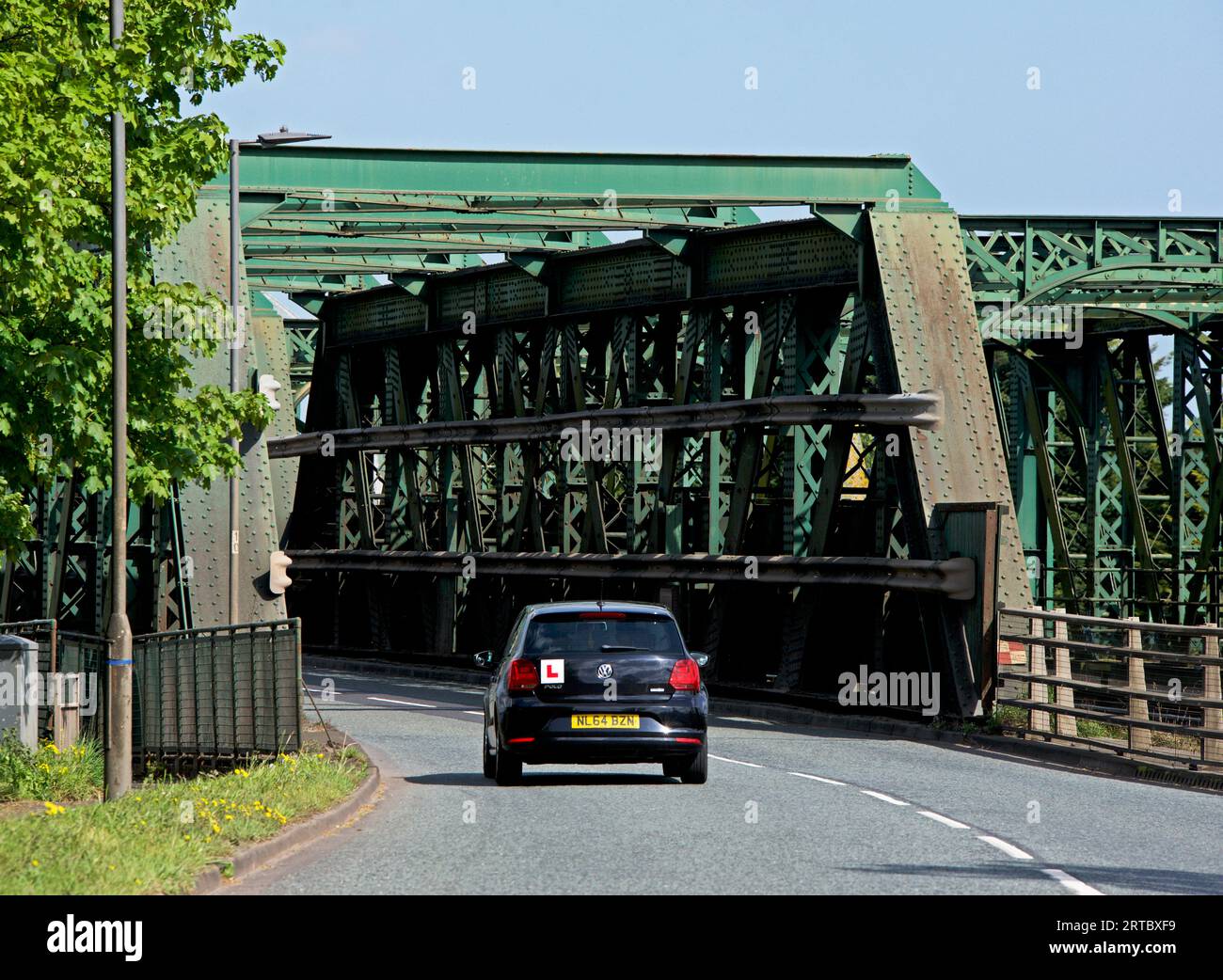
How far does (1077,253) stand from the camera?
3209 centimetres

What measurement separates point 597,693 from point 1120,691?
5.94 metres

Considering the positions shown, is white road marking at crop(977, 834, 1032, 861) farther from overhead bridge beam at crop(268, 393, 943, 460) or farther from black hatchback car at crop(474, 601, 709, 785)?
overhead bridge beam at crop(268, 393, 943, 460)

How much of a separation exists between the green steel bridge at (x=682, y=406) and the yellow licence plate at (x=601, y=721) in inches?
317

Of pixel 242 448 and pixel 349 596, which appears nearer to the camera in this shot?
pixel 242 448

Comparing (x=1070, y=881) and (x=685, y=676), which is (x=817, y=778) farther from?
(x=1070, y=881)

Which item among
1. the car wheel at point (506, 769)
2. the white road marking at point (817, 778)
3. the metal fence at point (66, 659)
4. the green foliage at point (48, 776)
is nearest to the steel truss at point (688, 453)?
the white road marking at point (817, 778)

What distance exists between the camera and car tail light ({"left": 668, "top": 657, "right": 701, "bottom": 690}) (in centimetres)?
1639

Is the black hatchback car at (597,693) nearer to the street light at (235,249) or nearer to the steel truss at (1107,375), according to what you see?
the street light at (235,249)

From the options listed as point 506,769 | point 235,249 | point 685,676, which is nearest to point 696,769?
point 685,676

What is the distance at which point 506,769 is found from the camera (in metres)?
17.0

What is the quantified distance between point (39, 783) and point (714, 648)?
14379 millimetres

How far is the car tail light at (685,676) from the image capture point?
53.8 ft
